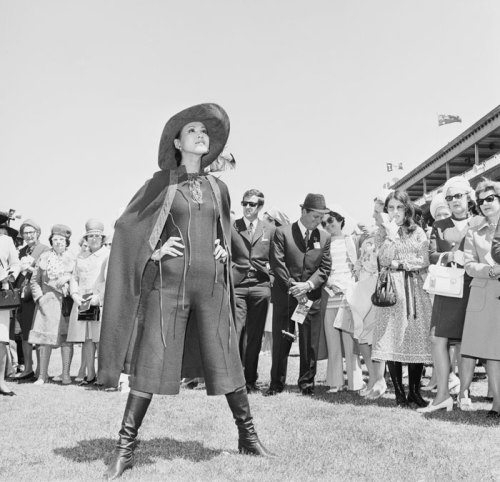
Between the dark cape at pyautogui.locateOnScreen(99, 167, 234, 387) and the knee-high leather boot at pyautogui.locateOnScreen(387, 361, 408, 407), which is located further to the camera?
the knee-high leather boot at pyautogui.locateOnScreen(387, 361, 408, 407)

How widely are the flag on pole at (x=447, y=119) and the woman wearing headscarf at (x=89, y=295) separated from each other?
142 feet

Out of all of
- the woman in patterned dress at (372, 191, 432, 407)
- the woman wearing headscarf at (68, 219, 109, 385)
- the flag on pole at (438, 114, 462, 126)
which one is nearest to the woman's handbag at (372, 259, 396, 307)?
the woman in patterned dress at (372, 191, 432, 407)

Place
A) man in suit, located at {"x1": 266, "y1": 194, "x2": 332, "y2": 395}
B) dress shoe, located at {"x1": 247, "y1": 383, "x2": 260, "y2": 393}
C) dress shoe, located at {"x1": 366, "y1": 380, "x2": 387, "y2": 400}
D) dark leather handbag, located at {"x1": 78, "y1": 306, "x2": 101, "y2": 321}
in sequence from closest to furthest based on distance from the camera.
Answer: dress shoe, located at {"x1": 366, "y1": 380, "x2": 387, "y2": 400} → man in suit, located at {"x1": 266, "y1": 194, "x2": 332, "y2": 395} → dress shoe, located at {"x1": 247, "y1": 383, "x2": 260, "y2": 393} → dark leather handbag, located at {"x1": 78, "y1": 306, "x2": 101, "y2": 321}

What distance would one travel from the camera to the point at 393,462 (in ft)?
13.5

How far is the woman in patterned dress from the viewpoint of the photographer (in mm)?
6543

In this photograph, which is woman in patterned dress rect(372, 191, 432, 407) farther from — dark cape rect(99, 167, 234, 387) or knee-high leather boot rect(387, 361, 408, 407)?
dark cape rect(99, 167, 234, 387)

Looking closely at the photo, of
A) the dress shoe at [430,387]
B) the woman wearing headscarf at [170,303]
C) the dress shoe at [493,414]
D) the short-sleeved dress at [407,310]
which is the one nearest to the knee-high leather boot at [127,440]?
the woman wearing headscarf at [170,303]

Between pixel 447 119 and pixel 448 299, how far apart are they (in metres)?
44.8

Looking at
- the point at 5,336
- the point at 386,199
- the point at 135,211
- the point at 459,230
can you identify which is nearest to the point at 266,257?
the point at 386,199

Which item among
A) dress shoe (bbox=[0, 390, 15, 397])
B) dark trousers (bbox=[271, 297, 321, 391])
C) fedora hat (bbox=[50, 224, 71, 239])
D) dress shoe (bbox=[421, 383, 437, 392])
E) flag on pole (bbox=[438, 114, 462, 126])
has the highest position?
flag on pole (bbox=[438, 114, 462, 126])

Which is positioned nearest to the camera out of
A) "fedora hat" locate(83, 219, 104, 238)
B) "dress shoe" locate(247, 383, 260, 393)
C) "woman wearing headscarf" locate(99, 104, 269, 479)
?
"woman wearing headscarf" locate(99, 104, 269, 479)

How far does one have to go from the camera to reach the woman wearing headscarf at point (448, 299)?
6.23 meters

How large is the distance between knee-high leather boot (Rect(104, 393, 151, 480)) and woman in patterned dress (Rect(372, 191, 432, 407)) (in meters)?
3.26

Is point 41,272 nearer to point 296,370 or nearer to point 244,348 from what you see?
point 244,348
